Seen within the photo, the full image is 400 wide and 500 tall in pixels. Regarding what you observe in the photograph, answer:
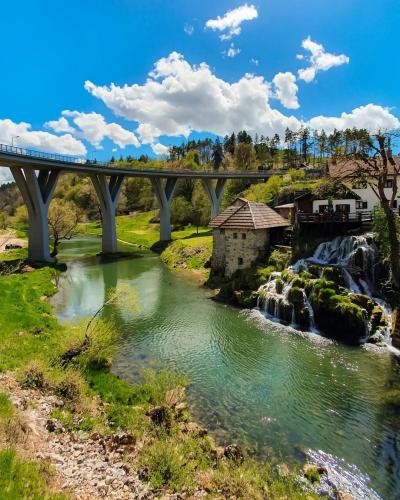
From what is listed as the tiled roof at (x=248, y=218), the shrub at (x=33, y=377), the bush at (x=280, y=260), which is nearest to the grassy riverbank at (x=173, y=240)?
the tiled roof at (x=248, y=218)

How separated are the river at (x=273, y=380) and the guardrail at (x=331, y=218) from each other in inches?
349

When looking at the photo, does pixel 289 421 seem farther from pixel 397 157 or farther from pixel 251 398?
pixel 397 157

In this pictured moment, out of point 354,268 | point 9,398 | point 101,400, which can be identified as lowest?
point 101,400

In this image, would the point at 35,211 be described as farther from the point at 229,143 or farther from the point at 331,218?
the point at 229,143

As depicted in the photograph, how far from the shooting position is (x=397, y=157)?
34312 millimetres

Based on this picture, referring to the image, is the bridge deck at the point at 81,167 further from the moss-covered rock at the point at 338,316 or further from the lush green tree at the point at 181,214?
the moss-covered rock at the point at 338,316

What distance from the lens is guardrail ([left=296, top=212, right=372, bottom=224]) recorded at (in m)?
24.9

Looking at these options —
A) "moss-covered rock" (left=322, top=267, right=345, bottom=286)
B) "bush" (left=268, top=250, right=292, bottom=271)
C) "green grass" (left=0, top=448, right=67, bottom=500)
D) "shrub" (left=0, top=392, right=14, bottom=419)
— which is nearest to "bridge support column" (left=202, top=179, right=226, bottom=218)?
"bush" (left=268, top=250, right=292, bottom=271)

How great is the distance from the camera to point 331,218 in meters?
25.3

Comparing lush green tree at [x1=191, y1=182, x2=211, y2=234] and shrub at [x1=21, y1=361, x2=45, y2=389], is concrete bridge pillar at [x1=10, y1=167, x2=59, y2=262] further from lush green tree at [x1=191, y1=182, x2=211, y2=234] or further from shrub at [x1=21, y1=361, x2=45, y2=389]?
lush green tree at [x1=191, y1=182, x2=211, y2=234]

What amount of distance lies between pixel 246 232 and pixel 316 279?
7.69 meters

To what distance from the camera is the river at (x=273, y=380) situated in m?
10.1

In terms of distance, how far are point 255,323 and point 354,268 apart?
7535mm

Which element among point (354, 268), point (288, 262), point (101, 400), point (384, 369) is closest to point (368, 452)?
point (384, 369)
